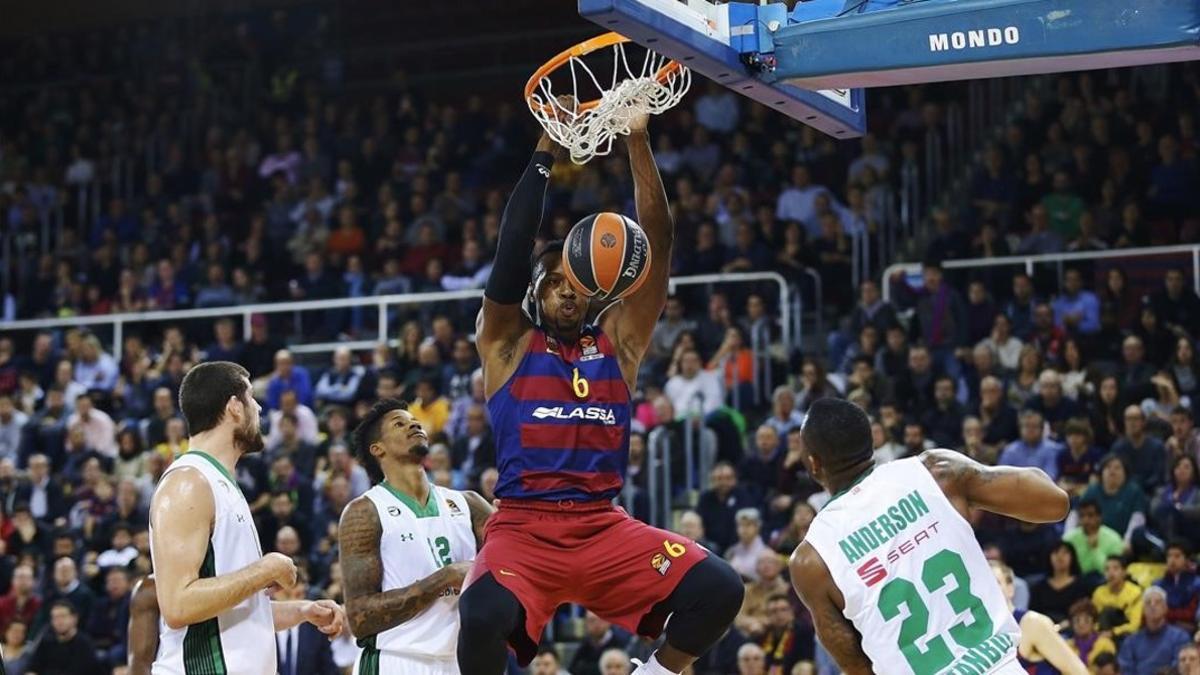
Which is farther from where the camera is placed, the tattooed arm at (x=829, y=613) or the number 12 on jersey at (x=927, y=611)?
the tattooed arm at (x=829, y=613)

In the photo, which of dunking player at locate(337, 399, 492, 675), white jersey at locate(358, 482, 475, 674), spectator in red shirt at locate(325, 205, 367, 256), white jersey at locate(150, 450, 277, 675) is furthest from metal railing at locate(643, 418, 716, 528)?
white jersey at locate(150, 450, 277, 675)

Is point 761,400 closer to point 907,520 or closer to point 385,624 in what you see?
point 385,624

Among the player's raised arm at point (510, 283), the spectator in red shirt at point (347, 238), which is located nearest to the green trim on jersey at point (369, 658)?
the player's raised arm at point (510, 283)

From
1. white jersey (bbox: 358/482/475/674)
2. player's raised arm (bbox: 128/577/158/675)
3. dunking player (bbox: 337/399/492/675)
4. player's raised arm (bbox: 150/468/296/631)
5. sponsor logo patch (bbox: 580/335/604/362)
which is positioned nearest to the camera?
player's raised arm (bbox: 150/468/296/631)

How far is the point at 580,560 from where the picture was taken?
7.18m

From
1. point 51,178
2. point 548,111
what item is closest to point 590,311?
point 548,111

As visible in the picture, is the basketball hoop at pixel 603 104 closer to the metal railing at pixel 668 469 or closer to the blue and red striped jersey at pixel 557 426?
the blue and red striped jersey at pixel 557 426

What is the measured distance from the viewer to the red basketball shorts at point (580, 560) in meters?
7.13

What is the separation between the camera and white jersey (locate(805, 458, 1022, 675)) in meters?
6.32

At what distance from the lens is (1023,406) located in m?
15.9

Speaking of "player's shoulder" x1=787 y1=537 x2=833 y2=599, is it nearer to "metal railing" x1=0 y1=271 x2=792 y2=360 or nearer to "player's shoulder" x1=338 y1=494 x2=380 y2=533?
"player's shoulder" x1=338 y1=494 x2=380 y2=533

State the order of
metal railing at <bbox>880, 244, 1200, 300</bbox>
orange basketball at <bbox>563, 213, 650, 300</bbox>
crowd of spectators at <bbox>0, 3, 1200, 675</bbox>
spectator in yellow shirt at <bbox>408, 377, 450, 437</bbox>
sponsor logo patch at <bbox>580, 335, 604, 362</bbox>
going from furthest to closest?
spectator in yellow shirt at <bbox>408, 377, 450, 437</bbox>
metal railing at <bbox>880, 244, 1200, 300</bbox>
crowd of spectators at <bbox>0, 3, 1200, 675</bbox>
sponsor logo patch at <bbox>580, 335, 604, 362</bbox>
orange basketball at <bbox>563, 213, 650, 300</bbox>

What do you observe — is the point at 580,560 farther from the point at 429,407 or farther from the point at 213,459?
the point at 429,407

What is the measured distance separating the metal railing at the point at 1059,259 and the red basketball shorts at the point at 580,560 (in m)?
11.0
